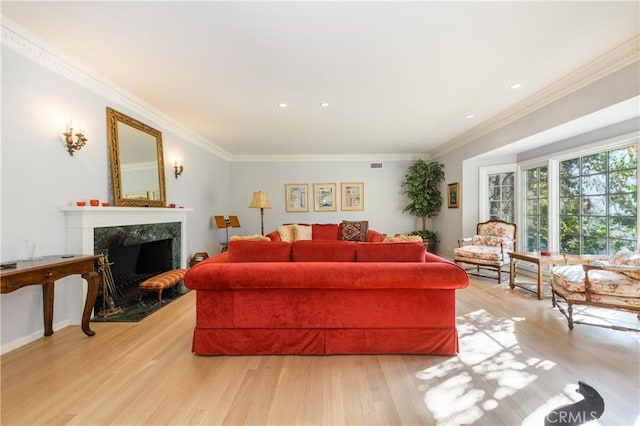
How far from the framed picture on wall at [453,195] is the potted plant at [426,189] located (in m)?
0.38

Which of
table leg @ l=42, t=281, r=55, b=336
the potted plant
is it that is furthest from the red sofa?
the potted plant

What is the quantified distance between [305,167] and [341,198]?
1206mm

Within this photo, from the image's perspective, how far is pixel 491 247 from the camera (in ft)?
15.5

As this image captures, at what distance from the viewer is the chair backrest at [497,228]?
475cm

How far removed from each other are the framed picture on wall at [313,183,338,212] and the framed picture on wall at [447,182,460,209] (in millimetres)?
2634

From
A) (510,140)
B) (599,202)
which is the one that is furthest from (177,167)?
(599,202)

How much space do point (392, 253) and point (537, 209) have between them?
152 inches

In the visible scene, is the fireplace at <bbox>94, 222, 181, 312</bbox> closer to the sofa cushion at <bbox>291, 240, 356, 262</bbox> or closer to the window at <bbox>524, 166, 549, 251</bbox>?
the sofa cushion at <bbox>291, 240, 356, 262</bbox>

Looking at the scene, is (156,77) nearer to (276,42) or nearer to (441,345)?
(276,42)

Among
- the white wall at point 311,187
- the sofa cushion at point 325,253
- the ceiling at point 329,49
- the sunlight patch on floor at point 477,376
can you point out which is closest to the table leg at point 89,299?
the sofa cushion at point 325,253

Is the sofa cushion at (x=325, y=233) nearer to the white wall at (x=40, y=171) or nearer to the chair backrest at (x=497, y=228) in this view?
the chair backrest at (x=497, y=228)

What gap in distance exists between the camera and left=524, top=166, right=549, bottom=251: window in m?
4.46

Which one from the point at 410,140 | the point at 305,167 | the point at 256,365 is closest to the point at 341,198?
the point at 305,167

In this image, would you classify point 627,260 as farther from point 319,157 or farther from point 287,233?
point 319,157
